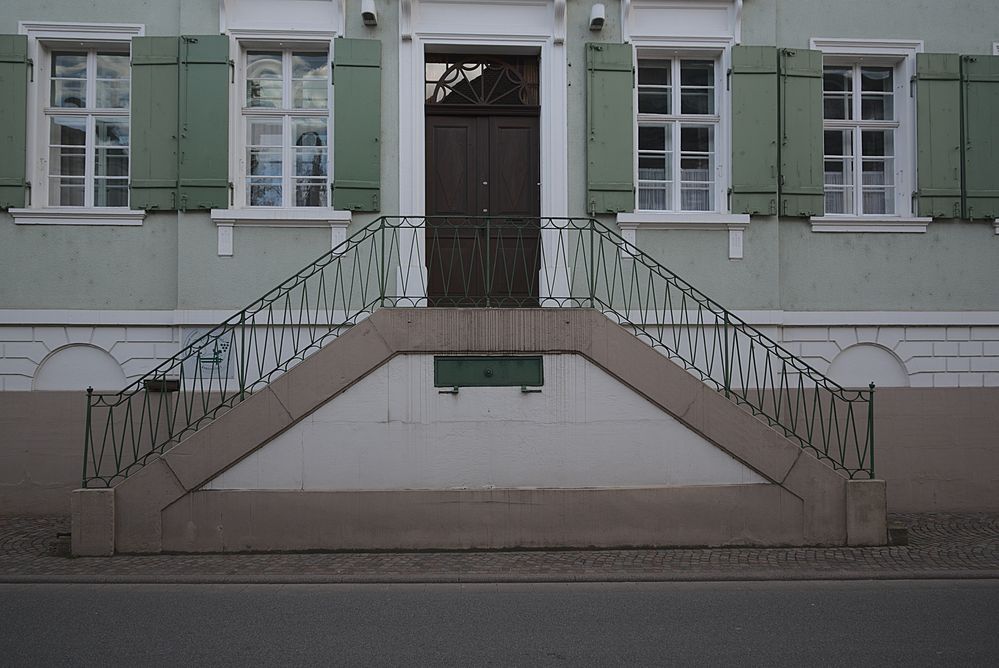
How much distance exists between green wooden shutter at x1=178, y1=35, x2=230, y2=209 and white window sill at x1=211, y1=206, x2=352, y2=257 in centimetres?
18

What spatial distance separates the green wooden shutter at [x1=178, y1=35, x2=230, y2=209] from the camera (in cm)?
1066

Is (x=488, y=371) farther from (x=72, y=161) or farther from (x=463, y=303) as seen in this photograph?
(x=72, y=161)

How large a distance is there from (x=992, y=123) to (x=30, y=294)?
11663mm

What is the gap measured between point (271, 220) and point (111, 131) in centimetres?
234

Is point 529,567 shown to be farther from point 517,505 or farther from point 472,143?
point 472,143

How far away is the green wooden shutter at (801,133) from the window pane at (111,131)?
7.89 meters

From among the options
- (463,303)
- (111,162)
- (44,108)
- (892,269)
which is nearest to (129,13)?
(44,108)

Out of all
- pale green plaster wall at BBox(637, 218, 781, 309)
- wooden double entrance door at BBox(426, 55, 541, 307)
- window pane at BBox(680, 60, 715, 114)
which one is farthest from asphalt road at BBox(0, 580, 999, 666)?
window pane at BBox(680, 60, 715, 114)

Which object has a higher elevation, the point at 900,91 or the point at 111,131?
the point at 900,91

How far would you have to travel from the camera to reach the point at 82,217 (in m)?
10.7

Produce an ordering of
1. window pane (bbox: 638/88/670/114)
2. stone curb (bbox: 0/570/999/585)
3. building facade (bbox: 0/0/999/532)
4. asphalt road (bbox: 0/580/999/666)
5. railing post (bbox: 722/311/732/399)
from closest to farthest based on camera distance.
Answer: asphalt road (bbox: 0/580/999/666)
stone curb (bbox: 0/570/999/585)
railing post (bbox: 722/311/732/399)
building facade (bbox: 0/0/999/532)
window pane (bbox: 638/88/670/114)

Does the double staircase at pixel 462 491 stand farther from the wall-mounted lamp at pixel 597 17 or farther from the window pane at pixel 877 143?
the window pane at pixel 877 143

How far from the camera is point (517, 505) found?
29.4ft

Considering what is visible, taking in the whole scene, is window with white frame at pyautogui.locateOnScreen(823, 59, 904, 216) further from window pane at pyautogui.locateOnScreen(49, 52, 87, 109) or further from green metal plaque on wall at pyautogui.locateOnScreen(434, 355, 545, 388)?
window pane at pyautogui.locateOnScreen(49, 52, 87, 109)
